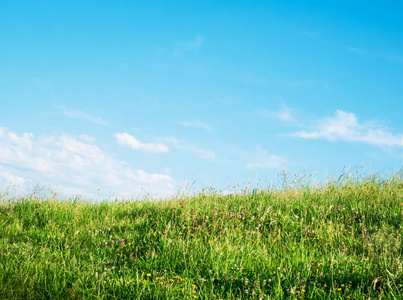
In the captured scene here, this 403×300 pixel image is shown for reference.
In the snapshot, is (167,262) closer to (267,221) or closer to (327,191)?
(267,221)

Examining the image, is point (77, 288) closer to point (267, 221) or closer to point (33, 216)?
point (267, 221)

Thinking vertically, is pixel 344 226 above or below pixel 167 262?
above

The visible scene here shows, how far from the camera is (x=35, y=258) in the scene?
205 inches

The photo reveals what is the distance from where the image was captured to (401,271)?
402 centimetres

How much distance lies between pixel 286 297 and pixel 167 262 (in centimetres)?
181

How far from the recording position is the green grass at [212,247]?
4125 mm

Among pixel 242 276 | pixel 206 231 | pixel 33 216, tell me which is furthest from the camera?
pixel 33 216

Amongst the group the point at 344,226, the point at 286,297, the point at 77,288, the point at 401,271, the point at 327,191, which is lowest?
the point at 77,288

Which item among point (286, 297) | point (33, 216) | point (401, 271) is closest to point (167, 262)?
point (286, 297)

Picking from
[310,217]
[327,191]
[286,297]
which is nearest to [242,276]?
[286,297]

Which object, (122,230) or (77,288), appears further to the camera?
(122,230)

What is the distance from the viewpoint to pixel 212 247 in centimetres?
516

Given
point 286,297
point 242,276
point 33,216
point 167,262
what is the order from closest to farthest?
point 286,297
point 242,276
point 167,262
point 33,216

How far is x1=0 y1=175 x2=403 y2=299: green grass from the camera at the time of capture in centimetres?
412
